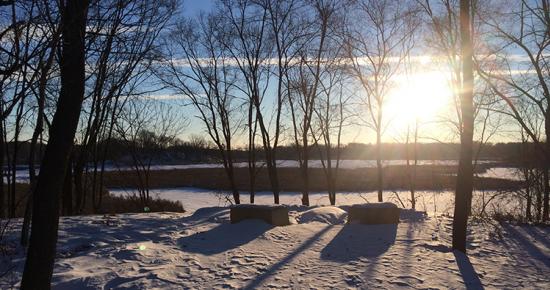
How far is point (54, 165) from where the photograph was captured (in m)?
5.11

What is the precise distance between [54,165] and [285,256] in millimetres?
4124

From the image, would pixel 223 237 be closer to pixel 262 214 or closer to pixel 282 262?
pixel 262 214

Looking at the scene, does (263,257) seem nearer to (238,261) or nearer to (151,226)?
(238,261)

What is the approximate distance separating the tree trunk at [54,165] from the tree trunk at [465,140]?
636 centimetres

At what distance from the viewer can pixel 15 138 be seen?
14.4 metres

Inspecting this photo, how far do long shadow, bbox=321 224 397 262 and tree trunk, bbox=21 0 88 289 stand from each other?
14.1 feet

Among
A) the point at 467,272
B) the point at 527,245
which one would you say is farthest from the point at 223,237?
the point at 527,245

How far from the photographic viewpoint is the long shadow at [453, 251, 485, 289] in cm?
659

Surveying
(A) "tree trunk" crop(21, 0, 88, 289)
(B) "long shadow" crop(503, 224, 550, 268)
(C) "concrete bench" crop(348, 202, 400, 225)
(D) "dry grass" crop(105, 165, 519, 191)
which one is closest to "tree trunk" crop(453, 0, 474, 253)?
(B) "long shadow" crop(503, 224, 550, 268)

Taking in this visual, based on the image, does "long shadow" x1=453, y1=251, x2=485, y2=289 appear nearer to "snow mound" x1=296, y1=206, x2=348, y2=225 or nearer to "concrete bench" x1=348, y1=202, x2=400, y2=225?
"concrete bench" x1=348, y1=202, x2=400, y2=225

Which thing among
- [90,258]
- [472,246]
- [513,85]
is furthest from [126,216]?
[513,85]

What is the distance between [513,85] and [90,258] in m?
17.5

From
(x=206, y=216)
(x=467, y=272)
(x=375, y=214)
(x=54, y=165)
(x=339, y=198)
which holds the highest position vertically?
(x=54, y=165)

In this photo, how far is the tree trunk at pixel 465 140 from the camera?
27.8 ft
